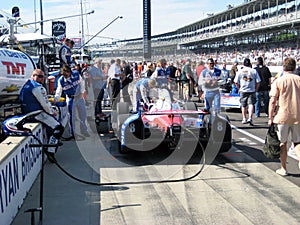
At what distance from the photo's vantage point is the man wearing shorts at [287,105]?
602 cm

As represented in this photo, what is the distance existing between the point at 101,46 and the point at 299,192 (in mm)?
83000

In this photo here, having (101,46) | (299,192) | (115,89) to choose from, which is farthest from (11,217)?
(101,46)

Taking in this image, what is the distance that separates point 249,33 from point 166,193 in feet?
112

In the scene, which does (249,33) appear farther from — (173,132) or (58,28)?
(173,132)

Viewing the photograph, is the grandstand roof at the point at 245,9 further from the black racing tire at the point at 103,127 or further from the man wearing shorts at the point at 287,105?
the man wearing shorts at the point at 287,105

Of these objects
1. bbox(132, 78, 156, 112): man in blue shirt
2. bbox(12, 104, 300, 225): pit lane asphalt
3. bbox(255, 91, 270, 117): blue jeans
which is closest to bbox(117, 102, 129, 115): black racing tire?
bbox(132, 78, 156, 112): man in blue shirt

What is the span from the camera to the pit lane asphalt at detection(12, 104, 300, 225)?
4.64 meters

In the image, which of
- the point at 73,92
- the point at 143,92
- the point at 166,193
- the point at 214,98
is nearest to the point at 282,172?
the point at 166,193

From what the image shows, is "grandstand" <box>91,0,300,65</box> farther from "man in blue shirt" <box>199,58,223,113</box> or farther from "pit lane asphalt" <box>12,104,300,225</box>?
"pit lane asphalt" <box>12,104,300,225</box>

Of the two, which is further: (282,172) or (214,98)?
(214,98)

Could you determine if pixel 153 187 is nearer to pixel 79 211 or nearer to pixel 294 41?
pixel 79 211

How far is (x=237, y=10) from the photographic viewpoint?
39.4m

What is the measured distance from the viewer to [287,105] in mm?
6047

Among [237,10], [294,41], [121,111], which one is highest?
[237,10]
